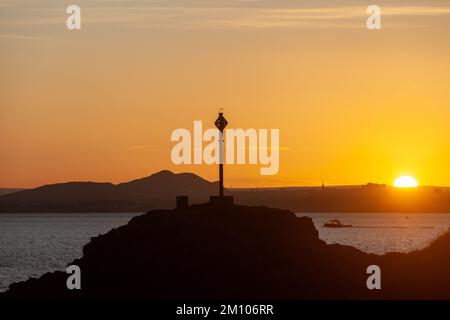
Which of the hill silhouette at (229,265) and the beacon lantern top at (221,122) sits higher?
the beacon lantern top at (221,122)

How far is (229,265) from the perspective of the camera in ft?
186

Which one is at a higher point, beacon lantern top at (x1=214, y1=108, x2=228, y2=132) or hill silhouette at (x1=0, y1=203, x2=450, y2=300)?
beacon lantern top at (x1=214, y1=108, x2=228, y2=132)

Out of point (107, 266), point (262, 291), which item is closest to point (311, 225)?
point (262, 291)

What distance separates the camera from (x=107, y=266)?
2314 inches

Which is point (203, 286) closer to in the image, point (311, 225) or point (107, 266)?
point (107, 266)

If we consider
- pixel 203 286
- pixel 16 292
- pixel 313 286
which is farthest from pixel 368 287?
pixel 16 292

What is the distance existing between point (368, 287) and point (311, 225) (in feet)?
22.7

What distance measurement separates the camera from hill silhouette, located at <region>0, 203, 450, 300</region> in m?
56.2

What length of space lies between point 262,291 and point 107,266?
9.39 meters

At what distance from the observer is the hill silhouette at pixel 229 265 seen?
2212 inches
